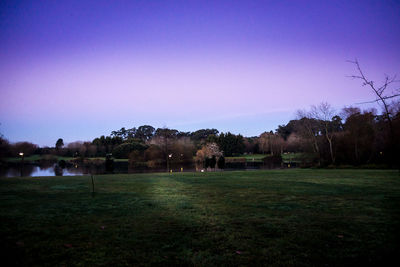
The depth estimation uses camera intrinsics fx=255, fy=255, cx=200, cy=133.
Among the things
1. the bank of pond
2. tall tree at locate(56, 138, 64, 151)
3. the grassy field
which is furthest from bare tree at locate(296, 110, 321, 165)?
tall tree at locate(56, 138, 64, 151)

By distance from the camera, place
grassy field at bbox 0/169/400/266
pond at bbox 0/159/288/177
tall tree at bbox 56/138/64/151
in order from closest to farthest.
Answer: grassy field at bbox 0/169/400/266 → pond at bbox 0/159/288/177 → tall tree at bbox 56/138/64/151

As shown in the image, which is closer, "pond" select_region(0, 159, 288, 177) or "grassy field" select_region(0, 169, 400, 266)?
"grassy field" select_region(0, 169, 400, 266)

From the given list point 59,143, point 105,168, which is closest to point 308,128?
point 105,168

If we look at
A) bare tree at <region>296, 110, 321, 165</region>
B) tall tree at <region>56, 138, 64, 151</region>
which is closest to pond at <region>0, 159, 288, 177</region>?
bare tree at <region>296, 110, 321, 165</region>

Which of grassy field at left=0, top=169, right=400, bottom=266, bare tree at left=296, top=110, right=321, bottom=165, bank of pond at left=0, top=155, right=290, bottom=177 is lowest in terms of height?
bank of pond at left=0, top=155, right=290, bottom=177

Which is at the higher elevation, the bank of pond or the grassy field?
the grassy field

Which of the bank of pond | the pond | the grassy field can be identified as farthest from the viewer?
the bank of pond

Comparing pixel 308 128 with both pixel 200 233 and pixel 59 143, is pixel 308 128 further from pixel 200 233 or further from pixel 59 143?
pixel 59 143

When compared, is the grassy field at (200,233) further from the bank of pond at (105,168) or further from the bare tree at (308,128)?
the bare tree at (308,128)

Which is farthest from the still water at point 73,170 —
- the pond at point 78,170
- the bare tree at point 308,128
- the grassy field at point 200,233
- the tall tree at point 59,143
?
the tall tree at point 59,143

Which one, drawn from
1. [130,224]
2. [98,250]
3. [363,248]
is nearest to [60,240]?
A: [98,250]

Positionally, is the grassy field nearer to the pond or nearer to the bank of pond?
the bank of pond

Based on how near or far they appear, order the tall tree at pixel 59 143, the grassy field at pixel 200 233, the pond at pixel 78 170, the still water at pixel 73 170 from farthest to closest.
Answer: the tall tree at pixel 59 143 < the pond at pixel 78 170 < the still water at pixel 73 170 < the grassy field at pixel 200 233

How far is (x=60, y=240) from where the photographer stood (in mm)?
4762
